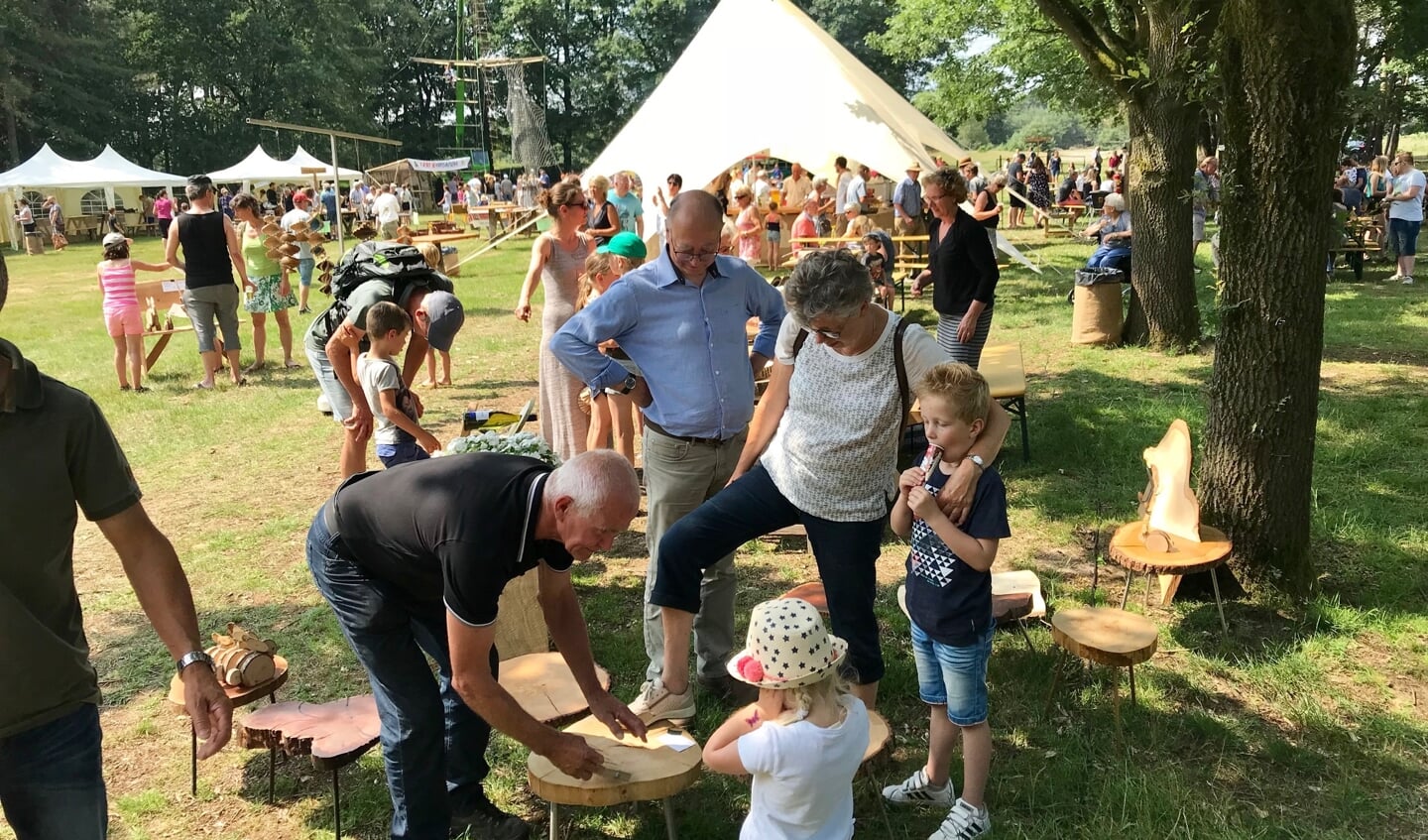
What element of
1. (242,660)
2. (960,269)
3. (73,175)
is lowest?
(242,660)

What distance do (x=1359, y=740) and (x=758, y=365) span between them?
2827 millimetres

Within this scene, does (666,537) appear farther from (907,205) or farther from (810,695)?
(907,205)

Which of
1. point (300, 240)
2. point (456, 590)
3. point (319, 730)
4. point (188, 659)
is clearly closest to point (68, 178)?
point (300, 240)

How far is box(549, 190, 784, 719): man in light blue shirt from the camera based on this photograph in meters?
3.87

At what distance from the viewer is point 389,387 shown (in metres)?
4.88

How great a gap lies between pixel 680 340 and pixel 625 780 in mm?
1705

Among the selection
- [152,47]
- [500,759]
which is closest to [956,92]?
[500,759]

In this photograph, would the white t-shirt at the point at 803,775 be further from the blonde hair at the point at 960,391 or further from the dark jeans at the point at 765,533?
the blonde hair at the point at 960,391

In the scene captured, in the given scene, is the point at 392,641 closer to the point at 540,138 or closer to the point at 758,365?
the point at 758,365

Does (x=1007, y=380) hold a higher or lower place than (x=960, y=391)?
lower

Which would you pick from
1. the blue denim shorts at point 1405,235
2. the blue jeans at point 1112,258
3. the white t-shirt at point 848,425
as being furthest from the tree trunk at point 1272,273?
the blue denim shorts at point 1405,235

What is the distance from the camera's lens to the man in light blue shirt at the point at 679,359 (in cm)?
387

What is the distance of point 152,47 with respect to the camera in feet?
154

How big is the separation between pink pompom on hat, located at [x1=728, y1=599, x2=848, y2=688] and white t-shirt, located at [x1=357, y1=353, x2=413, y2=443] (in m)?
3.03
